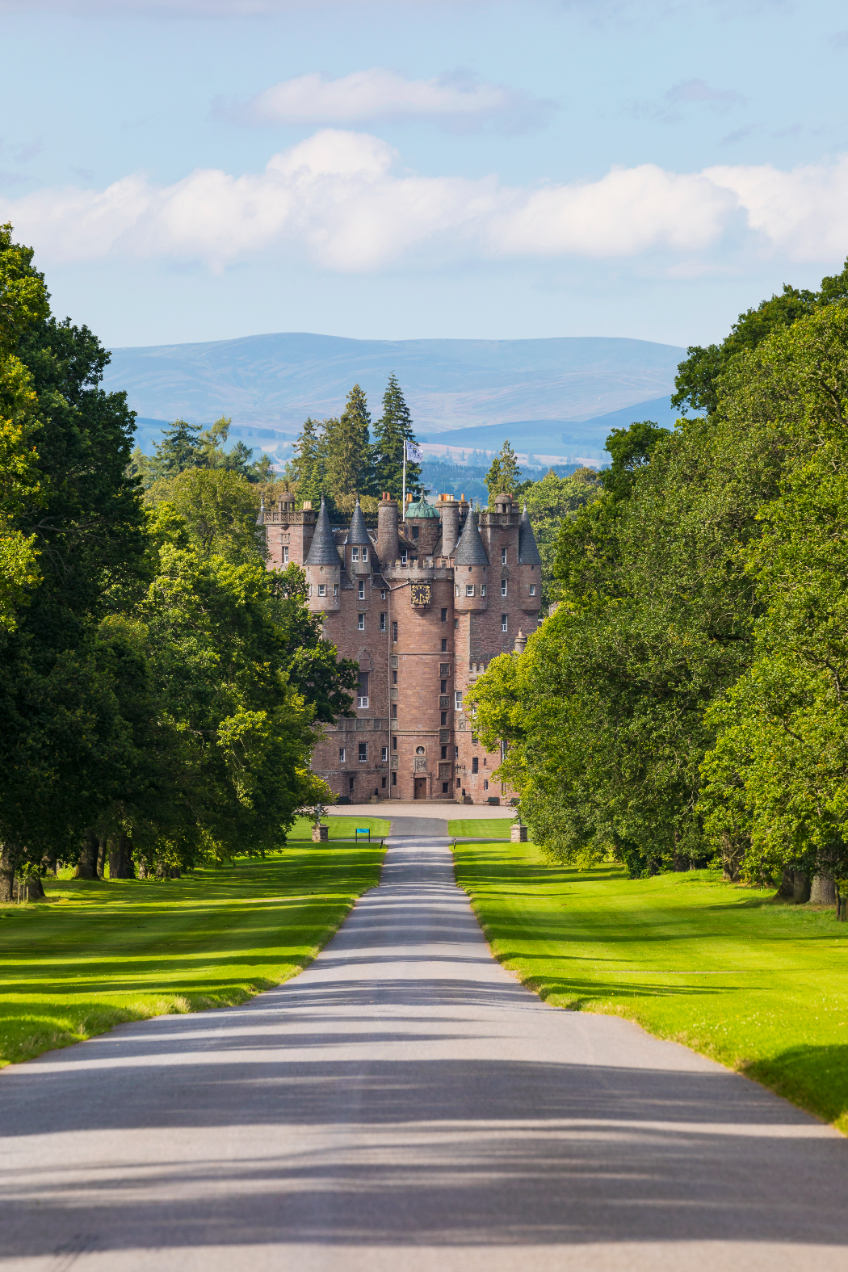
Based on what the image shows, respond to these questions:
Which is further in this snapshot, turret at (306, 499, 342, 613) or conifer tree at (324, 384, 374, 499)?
conifer tree at (324, 384, 374, 499)

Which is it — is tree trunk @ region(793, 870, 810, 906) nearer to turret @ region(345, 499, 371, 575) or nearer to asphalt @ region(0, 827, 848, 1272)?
asphalt @ region(0, 827, 848, 1272)

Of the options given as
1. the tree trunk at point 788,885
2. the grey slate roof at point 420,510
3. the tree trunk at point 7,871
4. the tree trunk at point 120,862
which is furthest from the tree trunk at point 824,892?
the grey slate roof at point 420,510

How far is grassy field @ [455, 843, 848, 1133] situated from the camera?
1539 cm

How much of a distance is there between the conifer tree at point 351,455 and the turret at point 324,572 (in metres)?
40.9

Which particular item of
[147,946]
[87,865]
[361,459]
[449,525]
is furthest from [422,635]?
[147,946]

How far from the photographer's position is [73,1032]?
17297 millimetres

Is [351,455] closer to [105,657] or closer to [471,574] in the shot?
[471,574]

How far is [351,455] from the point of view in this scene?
176 meters

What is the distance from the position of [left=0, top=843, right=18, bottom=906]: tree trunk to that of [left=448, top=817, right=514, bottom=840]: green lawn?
55.7 metres

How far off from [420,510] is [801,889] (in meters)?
104

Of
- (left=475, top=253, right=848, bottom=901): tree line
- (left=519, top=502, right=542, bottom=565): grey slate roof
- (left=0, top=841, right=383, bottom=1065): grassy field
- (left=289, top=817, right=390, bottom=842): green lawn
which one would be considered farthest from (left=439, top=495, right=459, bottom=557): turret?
(left=475, top=253, right=848, bottom=901): tree line

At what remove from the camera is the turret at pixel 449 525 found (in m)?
140

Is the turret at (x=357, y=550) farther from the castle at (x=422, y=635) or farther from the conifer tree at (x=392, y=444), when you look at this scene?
the conifer tree at (x=392, y=444)

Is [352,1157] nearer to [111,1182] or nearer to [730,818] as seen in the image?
[111,1182]
